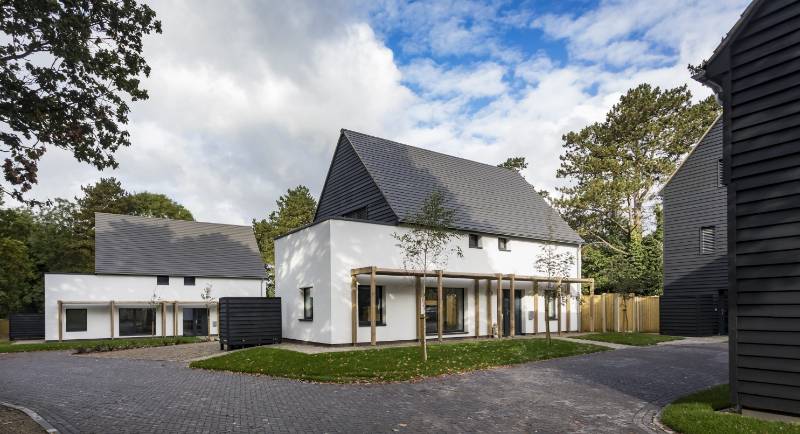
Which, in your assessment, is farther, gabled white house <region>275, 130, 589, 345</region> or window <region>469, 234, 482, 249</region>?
window <region>469, 234, 482, 249</region>

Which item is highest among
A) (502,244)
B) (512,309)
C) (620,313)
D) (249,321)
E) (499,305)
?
(502,244)

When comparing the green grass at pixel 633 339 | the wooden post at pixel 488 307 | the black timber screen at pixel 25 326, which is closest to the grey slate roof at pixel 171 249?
the black timber screen at pixel 25 326

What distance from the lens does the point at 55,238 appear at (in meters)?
46.9

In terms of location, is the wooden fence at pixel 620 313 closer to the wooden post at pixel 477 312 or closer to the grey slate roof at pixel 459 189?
the grey slate roof at pixel 459 189

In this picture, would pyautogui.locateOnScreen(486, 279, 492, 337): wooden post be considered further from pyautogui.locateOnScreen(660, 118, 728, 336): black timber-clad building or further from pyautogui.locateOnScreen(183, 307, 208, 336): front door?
pyautogui.locateOnScreen(183, 307, 208, 336): front door

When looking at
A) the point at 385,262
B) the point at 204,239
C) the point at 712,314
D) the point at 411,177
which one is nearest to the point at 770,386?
the point at 385,262

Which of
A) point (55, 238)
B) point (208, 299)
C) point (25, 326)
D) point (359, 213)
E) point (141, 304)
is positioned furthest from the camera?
point (55, 238)

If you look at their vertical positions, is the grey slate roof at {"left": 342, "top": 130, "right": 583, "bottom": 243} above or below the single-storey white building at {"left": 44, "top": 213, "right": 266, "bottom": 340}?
above

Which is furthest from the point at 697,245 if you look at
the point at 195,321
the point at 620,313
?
the point at 195,321

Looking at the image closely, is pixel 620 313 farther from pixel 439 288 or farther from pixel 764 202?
pixel 764 202

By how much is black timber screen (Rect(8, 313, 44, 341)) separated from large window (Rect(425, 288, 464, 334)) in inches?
1033

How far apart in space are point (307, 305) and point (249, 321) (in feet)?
7.34

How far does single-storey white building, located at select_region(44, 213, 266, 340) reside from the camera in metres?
29.5

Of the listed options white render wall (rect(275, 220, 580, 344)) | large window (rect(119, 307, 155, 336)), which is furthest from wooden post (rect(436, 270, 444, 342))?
large window (rect(119, 307, 155, 336))
